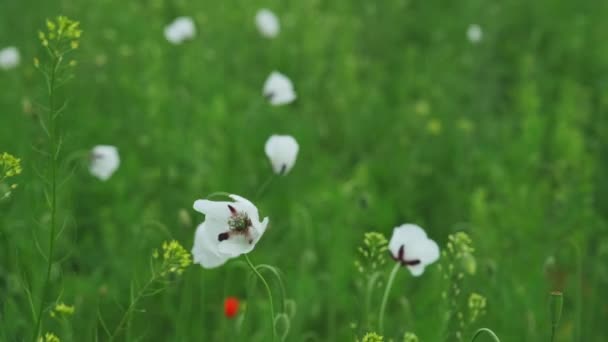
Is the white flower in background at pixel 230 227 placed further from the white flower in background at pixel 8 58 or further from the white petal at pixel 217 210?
the white flower in background at pixel 8 58

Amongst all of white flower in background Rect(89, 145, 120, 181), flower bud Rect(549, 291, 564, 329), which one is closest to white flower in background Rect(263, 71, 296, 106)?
white flower in background Rect(89, 145, 120, 181)

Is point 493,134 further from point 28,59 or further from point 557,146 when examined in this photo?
point 28,59

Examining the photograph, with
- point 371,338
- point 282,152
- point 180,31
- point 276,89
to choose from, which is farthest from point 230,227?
point 180,31

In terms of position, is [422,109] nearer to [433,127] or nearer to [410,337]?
[433,127]

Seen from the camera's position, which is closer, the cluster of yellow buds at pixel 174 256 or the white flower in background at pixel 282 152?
the cluster of yellow buds at pixel 174 256

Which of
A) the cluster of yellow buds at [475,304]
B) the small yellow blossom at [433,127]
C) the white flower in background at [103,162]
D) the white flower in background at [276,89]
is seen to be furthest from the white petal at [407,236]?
the small yellow blossom at [433,127]
